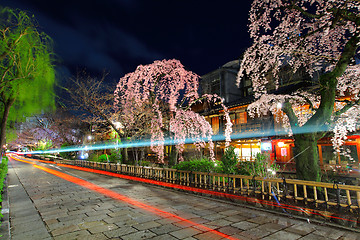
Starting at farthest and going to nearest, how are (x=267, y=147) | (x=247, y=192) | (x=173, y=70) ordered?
(x=267, y=147), (x=173, y=70), (x=247, y=192)

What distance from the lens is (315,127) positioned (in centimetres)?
779

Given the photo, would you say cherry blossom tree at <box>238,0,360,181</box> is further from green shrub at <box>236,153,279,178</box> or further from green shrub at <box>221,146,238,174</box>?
green shrub at <box>221,146,238,174</box>

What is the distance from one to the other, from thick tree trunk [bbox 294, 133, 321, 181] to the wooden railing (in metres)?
0.47

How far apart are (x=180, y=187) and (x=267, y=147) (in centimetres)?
1537

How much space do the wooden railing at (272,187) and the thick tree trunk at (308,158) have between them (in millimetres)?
470

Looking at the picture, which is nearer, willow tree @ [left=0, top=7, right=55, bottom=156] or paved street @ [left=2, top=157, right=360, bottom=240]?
paved street @ [left=2, top=157, right=360, bottom=240]

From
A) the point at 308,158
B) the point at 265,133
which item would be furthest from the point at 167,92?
the point at 265,133

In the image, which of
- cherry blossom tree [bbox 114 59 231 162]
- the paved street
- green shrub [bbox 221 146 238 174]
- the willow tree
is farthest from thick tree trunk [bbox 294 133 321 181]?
the willow tree

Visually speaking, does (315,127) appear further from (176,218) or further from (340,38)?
(176,218)

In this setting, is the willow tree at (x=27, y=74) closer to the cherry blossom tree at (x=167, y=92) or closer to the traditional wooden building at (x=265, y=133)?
the cherry blossom tree at (x=167, y=92)

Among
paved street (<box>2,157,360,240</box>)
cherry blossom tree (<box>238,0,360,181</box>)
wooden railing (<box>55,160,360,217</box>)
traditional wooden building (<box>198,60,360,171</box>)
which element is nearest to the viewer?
paved street (<box>2,157,360,240</box>)

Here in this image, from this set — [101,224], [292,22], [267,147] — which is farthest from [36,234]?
[267,147]

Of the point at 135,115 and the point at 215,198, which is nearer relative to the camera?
the point at 215,198

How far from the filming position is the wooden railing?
551 cm
